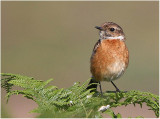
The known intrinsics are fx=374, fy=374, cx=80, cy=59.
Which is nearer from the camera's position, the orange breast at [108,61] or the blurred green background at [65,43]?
the orange breast at [108,61]

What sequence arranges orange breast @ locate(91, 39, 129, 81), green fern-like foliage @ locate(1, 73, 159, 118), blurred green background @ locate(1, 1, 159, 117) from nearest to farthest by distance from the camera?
green fern-like foliage @ locate(1, 73, 159, 118) → orange breast @ locate(91, 39, 129, 81) → blurred green background @ locate(1, 1, 159, 117)

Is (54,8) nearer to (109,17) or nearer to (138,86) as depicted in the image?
(109,17)

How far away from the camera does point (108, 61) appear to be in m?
5.46

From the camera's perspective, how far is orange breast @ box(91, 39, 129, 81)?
548cm

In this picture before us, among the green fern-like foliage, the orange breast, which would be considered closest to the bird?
the orange breast

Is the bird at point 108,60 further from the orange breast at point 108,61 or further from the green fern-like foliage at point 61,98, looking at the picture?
the green fern-like foliage at point 61,98

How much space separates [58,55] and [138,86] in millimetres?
4285

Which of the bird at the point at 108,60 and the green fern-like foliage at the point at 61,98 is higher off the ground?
the green fern-like foliage at the point at 61,98

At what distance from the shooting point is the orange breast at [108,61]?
5.48 meters

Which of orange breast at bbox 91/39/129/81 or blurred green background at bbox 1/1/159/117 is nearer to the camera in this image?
orange breast at bbox 91/39/129/81

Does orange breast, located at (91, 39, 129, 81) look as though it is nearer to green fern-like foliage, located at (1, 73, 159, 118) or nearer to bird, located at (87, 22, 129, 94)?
bird, located at (87, 22, 129, 94)

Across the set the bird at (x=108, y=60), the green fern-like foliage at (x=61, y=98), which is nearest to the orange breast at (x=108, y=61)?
the bird at (x=108, y=60)

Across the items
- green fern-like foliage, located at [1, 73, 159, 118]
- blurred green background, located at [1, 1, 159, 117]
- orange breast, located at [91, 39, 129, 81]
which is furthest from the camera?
blurred green background, located at [1, 1, 159, 117]

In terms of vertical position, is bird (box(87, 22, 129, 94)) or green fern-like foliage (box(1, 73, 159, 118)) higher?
green fern-like foliage (box(1, 73, 159, 118))
